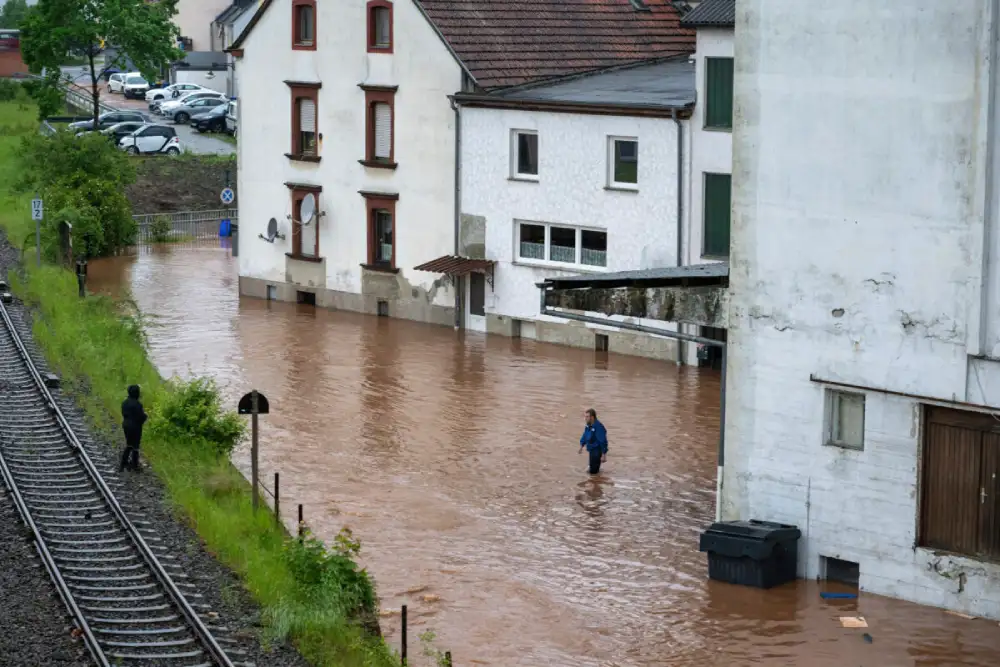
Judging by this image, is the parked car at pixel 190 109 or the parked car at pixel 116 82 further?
the parked car at pixel 116 82

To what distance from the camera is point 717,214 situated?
36.7 metres

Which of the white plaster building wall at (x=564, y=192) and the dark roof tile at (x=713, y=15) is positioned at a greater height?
the dark roof tile at (x=713, y=15)

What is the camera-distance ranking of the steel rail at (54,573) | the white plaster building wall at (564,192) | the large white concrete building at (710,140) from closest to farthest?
the steel rail at (54,573), the large white concrete building at (710,140), the white plaster building wall at (564,192)

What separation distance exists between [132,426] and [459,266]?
54.2ft

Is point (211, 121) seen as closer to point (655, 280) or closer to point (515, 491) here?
point (515, 491)

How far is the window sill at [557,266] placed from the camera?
39.0 meters

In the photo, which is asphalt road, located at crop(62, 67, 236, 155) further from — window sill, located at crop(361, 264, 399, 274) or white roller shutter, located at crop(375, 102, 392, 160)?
white roller shutter, located at crop(375, 102, 392, 160)

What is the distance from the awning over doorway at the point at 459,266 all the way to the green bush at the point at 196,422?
1371cm

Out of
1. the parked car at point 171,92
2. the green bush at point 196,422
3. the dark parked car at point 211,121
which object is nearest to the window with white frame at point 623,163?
the green bush at point 196,422

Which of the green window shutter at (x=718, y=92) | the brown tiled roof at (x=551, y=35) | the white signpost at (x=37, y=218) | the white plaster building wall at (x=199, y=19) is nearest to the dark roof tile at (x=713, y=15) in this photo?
the green window shutter at (x=718, y=92)

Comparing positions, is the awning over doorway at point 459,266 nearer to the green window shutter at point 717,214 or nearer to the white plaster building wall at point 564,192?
the white plaster building wall at point 564,192

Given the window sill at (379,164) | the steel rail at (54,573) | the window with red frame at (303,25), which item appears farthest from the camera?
the window with red frame at (303,25)

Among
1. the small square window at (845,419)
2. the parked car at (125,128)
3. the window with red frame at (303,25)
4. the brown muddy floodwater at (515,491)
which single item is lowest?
the brown muddy floodwater at (515,491)

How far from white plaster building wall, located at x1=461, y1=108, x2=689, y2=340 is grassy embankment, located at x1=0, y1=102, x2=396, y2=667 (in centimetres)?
828
